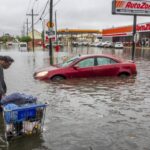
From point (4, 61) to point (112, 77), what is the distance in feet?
31.8

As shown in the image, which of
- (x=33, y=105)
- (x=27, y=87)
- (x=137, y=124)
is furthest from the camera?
(x=27, y=87)

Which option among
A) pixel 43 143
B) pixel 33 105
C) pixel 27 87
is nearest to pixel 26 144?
pixel 43 143

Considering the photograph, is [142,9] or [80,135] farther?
[142,9]

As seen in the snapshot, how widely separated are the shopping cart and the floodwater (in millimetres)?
241

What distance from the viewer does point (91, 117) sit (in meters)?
8.70

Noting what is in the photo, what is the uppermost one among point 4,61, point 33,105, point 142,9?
point 142,9

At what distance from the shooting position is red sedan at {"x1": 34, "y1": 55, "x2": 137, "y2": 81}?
1579cm

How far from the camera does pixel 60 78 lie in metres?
15.8

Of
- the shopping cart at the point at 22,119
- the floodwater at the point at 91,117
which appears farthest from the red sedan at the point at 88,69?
the shopping cart at the point at 22,119

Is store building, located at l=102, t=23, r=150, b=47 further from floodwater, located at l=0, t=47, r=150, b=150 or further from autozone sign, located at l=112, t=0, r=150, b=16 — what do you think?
floodwater, located at l=0, t=47, r=150, b=150

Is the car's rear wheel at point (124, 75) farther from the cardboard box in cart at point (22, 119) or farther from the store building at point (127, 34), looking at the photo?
the store building at point (127, 34)

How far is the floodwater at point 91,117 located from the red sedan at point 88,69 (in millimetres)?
1012

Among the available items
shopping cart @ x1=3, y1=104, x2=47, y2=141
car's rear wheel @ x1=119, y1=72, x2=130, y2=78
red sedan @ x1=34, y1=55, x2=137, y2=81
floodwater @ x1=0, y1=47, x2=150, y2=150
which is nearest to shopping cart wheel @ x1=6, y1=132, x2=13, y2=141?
shopping cart @ x1=3, y1=104, x2=47, y2=141

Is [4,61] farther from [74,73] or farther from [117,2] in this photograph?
[117,2]
